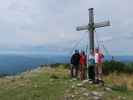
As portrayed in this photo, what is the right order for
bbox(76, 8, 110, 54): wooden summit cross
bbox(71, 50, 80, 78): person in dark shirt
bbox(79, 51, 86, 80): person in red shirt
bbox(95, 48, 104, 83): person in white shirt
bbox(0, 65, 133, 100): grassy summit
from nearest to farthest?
bbox(0, 65, 133, 100): grassy summit < bbox(95, 48, 104, 83): person in white shirt < bbox(79, 51, 86, 80): person in red shirt < bbox(71, 50, 80, 78): person in dark shirt < bbox(76, 8, 110, 54): wooden summit cross

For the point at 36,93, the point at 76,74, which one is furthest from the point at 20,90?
the point at 76,74

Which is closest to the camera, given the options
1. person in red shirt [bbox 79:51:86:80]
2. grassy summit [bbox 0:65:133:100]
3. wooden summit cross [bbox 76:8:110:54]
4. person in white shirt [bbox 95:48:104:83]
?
grassy summit [bbox 0:65:133:100]

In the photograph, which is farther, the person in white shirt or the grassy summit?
the person in white shirt

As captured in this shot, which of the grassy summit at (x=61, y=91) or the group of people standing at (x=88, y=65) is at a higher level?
the group of people standing at (x=88, y=65)

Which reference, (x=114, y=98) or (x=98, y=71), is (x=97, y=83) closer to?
(x=98, y=71)

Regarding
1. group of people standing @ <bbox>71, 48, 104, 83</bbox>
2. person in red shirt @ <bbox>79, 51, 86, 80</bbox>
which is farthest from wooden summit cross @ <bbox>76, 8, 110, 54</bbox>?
person in red shirt @ <bbox>79, 51, 86, 80</bbox>

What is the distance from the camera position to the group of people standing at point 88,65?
2519 cm

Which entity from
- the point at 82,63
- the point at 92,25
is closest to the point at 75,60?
the point at 82,63

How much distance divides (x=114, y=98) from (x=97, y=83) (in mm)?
2829

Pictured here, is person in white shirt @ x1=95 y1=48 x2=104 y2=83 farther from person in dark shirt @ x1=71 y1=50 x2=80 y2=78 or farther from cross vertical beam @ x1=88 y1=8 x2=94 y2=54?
cross vertical beam @ x1=88 y1=8 x2=94 y2=54

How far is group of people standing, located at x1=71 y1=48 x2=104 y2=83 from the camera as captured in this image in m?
25.2

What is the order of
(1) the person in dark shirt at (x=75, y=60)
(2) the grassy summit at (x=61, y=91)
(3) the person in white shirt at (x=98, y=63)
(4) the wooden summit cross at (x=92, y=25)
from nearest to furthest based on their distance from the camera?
(2) the grassy summit at (x=61, y=91) < (3) the person in white shirt at (x=98, y=63) < (1) the person in dark shirt at (x=75, y=60) < (4) the wooden summit cross at (x=92, y=25)

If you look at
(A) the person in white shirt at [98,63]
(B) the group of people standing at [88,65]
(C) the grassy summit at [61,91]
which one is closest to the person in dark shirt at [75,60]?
(B) the group of people standing at [88,65]

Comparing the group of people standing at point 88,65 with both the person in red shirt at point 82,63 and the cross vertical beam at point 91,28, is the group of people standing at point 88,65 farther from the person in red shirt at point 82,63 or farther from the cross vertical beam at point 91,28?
the cross vertical beam at point 91,28
